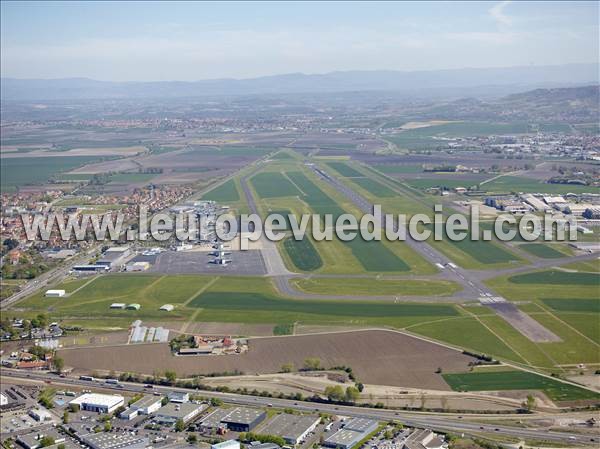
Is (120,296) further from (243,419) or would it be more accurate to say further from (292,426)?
(292,426)

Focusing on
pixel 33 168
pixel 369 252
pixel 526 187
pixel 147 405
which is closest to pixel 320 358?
pixel 147 405

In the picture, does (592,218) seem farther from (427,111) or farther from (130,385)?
(427,111)

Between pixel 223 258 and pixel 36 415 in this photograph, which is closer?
pixel 36 415

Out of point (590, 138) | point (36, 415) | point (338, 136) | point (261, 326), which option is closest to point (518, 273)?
point (261, 326)

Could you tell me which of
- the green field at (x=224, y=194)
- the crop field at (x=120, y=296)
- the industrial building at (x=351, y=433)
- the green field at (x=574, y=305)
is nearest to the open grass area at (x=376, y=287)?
the green field at (x=574, y=305)

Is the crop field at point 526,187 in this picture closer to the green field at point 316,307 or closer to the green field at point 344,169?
the green field at point 344,169

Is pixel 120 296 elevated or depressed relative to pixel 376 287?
depressed

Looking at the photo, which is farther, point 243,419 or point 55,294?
point 55,294
